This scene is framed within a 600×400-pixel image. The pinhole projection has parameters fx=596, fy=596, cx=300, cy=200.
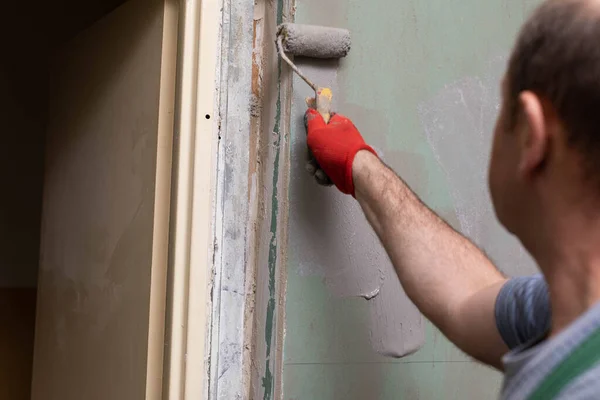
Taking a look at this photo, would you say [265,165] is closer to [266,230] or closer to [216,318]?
[266,230]

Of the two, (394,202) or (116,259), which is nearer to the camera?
(394,202)

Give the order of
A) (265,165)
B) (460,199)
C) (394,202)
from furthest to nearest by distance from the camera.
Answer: (460,199)
(265,165)
(394,202)

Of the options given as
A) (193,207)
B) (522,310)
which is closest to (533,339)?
(522,310)

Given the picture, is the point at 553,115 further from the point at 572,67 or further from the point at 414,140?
the point at 414,140

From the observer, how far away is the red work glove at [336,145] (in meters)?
1.04

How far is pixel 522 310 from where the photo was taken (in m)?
0.82

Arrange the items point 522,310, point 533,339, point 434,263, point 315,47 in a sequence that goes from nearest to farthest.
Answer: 1. point 533,339
2. point 522,310
3. point 434,263
4. point 315,47

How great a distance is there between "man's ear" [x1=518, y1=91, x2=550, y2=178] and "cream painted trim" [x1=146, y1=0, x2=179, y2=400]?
622mm

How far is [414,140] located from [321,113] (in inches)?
8.8

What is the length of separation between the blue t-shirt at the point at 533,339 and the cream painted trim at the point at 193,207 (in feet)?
1.61

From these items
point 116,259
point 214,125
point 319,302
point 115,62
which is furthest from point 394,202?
point 115,62

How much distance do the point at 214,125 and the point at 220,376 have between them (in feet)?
1.46

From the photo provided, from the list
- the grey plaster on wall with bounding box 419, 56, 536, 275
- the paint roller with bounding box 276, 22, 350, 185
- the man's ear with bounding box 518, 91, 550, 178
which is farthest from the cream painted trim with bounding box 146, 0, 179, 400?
the man's ear with bounding box 518, 91, 550, 178

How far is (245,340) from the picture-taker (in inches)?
43.4
